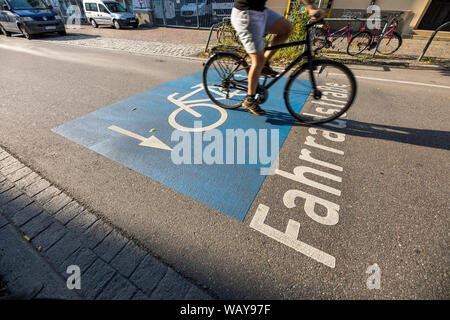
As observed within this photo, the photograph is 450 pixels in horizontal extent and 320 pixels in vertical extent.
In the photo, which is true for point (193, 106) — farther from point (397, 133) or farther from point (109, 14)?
point (109, 14)

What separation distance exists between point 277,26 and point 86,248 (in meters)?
3.52

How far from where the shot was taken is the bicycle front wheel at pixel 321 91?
2867 mm

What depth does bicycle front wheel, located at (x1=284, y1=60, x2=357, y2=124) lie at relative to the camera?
287cm

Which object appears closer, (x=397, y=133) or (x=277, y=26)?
(x=277, y=26)

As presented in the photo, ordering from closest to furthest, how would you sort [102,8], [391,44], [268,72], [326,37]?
[268,72]
[391,44]
[326,37]
[102,8]

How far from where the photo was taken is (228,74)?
11.9 ft

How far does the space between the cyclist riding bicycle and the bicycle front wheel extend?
44 centimetres

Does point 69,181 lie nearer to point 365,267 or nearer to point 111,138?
point 111,138

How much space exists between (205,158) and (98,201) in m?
1.31

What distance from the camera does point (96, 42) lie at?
10.5 m

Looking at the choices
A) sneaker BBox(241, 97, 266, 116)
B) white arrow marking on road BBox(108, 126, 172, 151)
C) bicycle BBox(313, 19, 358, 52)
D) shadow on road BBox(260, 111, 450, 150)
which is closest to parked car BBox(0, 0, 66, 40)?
white arrow marking on road BBox(108, 126, 172, 151)

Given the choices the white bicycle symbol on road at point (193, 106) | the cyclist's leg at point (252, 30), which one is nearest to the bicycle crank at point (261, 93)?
the cyclist's leg at point (252, 30)

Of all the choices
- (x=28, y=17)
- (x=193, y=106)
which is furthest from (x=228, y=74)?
(x=28, y=17)
